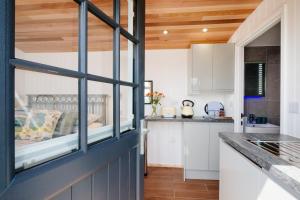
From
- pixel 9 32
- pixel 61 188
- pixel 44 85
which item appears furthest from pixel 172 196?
pixel 9 32

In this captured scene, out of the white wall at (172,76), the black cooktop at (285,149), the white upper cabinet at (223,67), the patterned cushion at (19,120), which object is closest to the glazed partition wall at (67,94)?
the patterned cushion at (19,120)

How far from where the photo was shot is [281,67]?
181 cm

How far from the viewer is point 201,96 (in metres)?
3.71

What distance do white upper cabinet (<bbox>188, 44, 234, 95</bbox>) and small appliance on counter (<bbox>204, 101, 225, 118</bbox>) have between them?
0.39 meters

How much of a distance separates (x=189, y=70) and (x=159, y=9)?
55.5 inches

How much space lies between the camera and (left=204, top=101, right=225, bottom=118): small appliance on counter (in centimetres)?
354

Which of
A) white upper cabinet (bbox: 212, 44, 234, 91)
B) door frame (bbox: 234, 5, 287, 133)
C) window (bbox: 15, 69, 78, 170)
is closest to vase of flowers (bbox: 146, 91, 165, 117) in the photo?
white upper cabinet (bbox: 212, 44, 234, 91)

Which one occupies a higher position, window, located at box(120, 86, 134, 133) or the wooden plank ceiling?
the wooden plank ceiling

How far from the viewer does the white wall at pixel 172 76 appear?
3730mm

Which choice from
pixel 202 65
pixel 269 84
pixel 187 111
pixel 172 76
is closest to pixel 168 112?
pixel 187 111

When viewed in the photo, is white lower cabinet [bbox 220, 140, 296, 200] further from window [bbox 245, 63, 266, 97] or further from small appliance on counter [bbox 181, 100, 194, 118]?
window [bbox 245, 63, 266, 97]

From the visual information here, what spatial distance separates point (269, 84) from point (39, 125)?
3.75 meters

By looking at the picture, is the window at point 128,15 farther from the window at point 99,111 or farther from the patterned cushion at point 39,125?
the patterned cushion at point 39,125

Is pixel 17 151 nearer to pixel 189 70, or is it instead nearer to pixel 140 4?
pixel 140 4
